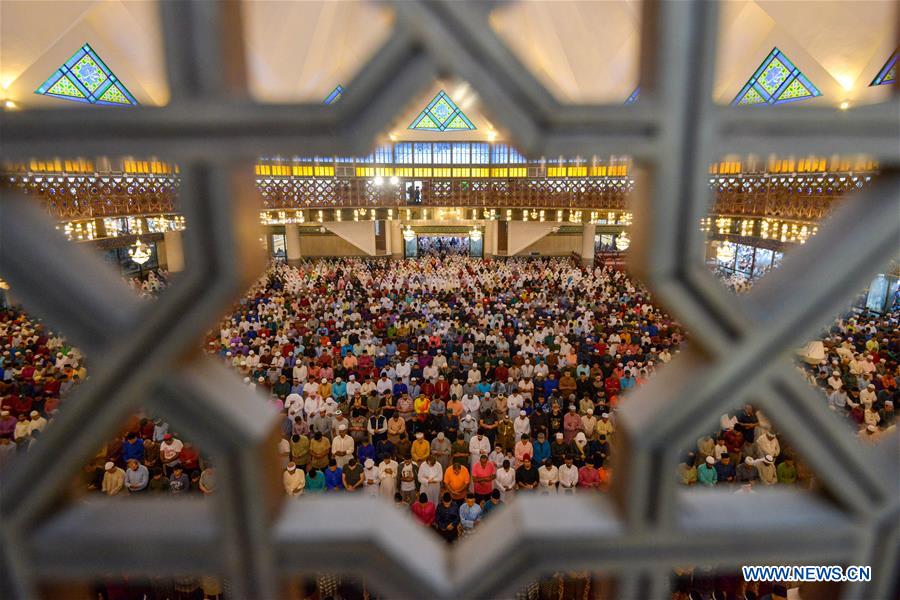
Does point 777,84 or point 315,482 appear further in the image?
point 777,84

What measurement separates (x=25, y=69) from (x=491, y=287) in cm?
1676

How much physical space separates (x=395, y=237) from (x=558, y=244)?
9.73 metres

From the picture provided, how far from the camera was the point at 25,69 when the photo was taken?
15.9 m

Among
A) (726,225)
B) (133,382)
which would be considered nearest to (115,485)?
(133,382)

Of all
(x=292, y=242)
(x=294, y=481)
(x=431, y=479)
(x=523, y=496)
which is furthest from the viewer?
(x=292, y=242)

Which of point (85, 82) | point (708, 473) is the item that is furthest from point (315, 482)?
point (85, 82)

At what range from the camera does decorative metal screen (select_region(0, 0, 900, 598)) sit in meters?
0.79

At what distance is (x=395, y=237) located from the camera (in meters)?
27.8

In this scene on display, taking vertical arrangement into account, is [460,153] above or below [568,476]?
above

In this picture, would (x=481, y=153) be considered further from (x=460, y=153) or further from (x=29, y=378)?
(x=29, y=378)

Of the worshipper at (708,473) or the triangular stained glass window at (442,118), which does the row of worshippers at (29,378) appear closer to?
the worshipper at (708,473)

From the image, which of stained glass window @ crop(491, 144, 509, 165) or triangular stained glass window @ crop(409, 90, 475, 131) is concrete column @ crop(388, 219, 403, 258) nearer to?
triangular stained glass window @ crop(409, 90, 475, 131)

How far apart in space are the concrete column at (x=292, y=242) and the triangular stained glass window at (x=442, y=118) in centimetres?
833

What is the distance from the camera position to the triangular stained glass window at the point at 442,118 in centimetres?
2589
